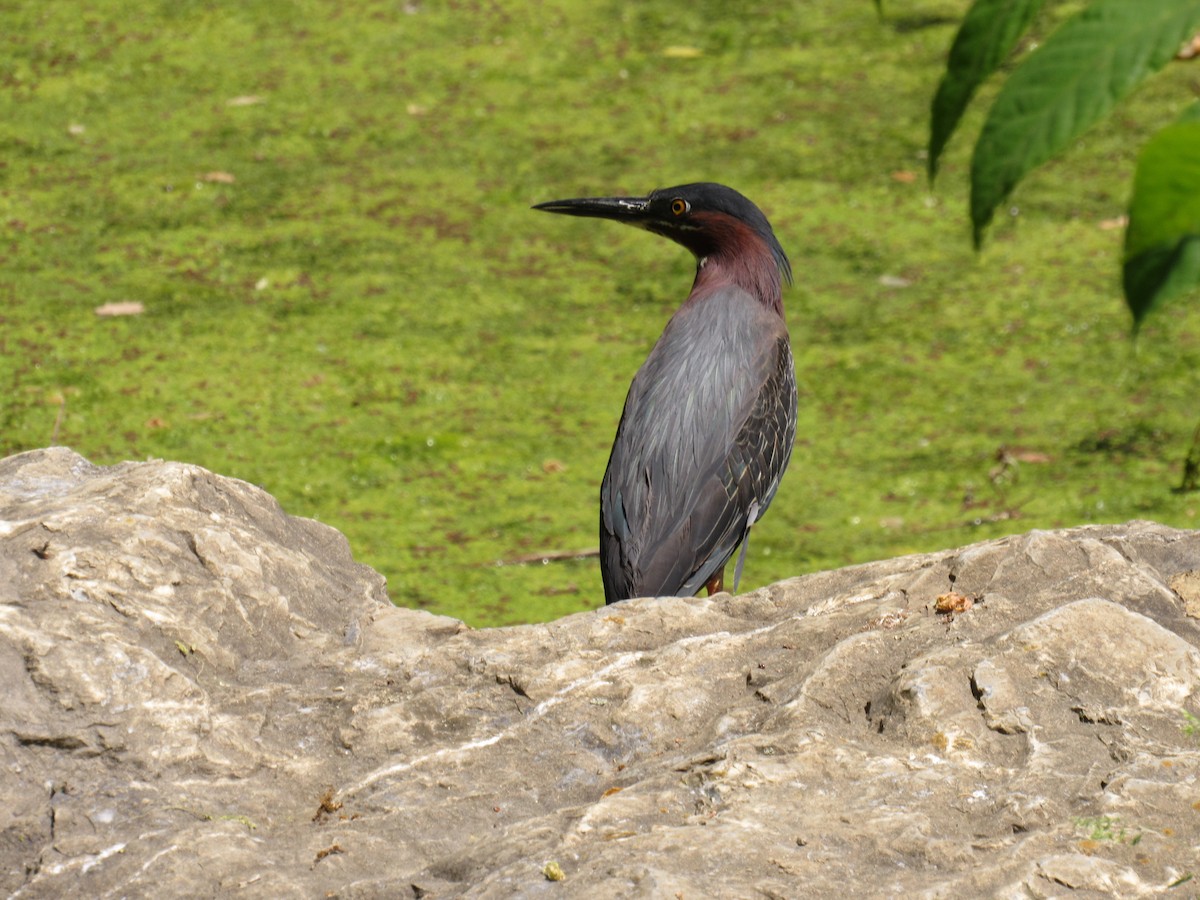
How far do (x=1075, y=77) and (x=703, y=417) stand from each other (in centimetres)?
220

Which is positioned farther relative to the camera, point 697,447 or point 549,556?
point 549,556

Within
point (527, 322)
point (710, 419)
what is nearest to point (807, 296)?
point (527, 322)

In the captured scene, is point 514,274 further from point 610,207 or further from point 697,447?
point 697,447

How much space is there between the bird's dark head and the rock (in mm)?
1136

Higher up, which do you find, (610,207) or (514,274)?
(610,207)

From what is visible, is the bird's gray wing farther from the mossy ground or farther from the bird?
the mossy ground

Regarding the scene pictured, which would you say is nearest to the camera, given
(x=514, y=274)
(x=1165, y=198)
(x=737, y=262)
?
(x=1165, y=198)

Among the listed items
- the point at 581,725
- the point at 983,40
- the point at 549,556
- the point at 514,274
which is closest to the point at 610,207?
the point at 549,556

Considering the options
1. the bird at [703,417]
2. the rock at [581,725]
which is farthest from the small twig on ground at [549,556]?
the rock at [581,725]

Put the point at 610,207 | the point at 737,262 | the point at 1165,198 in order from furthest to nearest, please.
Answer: the point at 610,207, the point at 737,262, the point at 1165,198

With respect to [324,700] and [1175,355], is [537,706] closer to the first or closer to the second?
[324,700]

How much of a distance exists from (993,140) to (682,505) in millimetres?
2081

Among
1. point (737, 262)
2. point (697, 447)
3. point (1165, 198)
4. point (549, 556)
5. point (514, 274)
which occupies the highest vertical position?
point (1165, 198)

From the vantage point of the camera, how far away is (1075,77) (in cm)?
43
